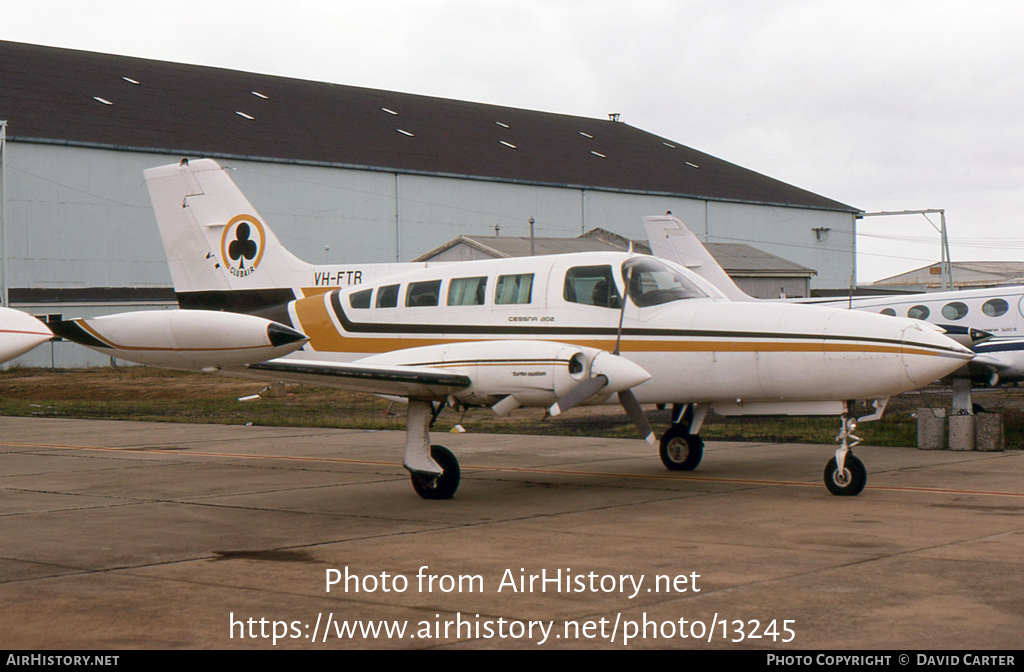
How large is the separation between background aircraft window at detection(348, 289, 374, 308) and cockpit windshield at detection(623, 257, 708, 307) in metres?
3.34

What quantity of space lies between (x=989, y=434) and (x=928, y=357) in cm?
621

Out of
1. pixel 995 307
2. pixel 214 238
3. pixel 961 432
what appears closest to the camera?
pixel 214 238

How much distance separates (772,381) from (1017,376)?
27.7 feet

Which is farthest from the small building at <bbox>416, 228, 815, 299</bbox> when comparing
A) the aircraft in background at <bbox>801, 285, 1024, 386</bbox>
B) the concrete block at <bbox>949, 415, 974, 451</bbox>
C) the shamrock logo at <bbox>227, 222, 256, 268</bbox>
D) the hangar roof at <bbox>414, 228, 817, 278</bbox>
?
the shamrock logo at <bbox>227, 222, 256, 268</bbox>

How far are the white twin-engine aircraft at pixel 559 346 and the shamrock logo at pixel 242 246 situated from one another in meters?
1.27

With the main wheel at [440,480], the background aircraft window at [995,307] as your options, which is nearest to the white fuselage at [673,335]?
the main wheel at [440,480]

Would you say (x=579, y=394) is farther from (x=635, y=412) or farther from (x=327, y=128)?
(x=327, y=128)

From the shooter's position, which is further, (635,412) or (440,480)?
(440,480)

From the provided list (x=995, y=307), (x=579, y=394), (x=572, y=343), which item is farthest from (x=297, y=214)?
(x=579, y=394)

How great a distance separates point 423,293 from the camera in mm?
12547

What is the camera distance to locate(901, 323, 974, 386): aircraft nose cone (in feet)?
34.1

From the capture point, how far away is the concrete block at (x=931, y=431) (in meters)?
16.0

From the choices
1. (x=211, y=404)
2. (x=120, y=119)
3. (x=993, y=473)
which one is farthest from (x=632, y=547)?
(x=120, y=119)

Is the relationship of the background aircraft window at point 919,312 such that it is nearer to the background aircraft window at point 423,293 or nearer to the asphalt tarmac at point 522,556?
the asphalt tarmac at point 522,556
